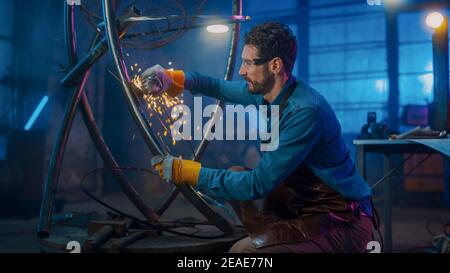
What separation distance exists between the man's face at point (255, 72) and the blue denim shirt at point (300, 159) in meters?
0.09

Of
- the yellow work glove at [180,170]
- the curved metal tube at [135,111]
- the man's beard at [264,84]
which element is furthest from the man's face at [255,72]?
the curved metal tube at [135,111]

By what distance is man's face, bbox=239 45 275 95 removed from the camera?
70.8 inches

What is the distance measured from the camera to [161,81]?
210 centimetres

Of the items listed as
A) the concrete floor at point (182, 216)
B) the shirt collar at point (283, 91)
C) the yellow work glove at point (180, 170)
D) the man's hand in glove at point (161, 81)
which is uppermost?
the man's hand in glove at point (161, 81)

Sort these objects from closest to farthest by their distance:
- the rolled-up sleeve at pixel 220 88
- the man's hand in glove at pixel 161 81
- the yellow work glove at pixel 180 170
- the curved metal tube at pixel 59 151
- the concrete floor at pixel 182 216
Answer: the yellow work glove at pixel 180 170 < the man's hand in glove at pixel 161 81 < the rolled-up sleeve at pixel 220 88 < the curved metal tube at pixel 59 151 < the concrete floor at pixel 182 216

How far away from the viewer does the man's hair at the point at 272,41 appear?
1.75 m

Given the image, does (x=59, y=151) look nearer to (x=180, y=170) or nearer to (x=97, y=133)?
(x=97, y=133)

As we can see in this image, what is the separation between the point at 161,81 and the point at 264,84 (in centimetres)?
57

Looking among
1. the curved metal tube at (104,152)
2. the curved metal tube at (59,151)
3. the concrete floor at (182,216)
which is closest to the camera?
the curved metal tube at (59,151)

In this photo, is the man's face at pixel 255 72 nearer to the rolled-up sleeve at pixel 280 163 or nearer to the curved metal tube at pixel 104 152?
the rolled-up sleeve at pixel 280 163

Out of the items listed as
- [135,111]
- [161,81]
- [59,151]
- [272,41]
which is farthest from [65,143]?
[272,41]

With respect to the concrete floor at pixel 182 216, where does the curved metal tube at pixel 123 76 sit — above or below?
above
